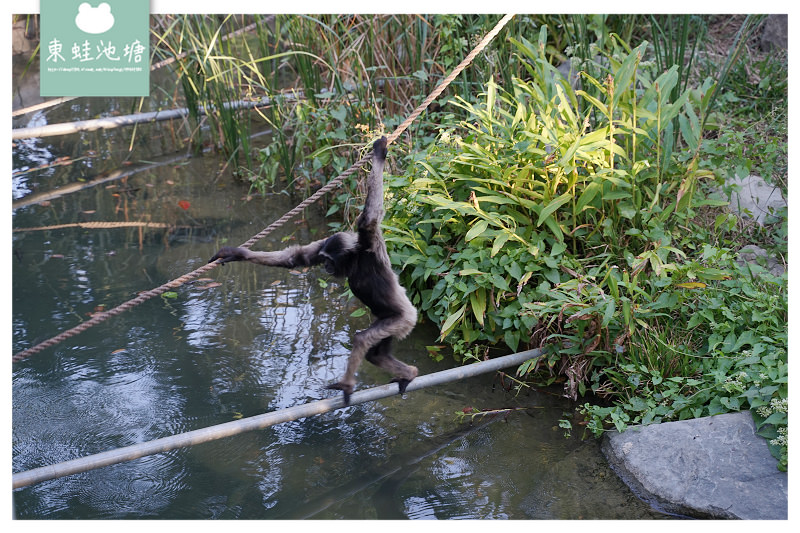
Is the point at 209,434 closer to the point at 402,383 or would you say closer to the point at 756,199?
the point at 402,383

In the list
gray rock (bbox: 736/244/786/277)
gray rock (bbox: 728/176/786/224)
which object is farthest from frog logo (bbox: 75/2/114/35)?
gray rock (bbox: 728/176/786/224)

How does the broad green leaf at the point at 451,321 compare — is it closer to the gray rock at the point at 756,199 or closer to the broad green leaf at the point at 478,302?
the broad green leaf at the point at 478,302

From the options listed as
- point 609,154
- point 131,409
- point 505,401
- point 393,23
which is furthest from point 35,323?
point 609,154

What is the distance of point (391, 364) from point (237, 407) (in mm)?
1223

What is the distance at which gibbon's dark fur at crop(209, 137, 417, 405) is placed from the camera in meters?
3.25

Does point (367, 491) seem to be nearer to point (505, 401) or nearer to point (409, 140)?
point (505, 401)

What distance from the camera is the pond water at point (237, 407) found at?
3.55 metres

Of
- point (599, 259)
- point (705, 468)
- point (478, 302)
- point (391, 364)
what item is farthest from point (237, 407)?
point (705, 468)

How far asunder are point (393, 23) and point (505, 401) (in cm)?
375

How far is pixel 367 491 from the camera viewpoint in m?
3.65

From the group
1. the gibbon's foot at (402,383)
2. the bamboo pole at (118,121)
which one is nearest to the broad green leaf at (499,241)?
the gibbon's foot at (402,383)

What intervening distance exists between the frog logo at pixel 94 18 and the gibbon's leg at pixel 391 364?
209cm

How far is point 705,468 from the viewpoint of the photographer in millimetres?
3480

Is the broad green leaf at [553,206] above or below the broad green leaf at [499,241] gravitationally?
above
